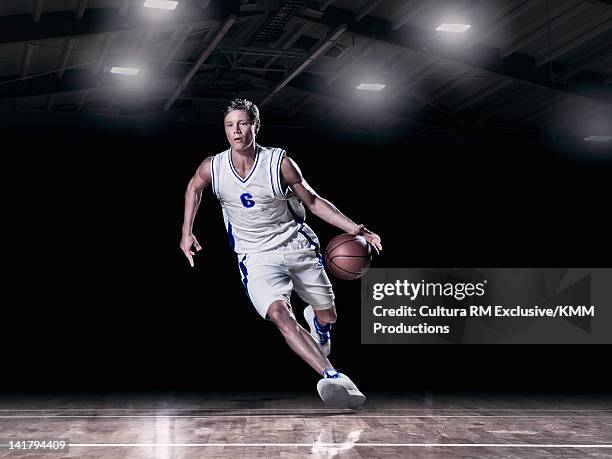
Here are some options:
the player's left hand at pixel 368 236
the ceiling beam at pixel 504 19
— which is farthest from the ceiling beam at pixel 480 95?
the player's left hand at pixel 368 236

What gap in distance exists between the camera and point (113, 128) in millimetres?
7188

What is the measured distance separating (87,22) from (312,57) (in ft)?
6.63

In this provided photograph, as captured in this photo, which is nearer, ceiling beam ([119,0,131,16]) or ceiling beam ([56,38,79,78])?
ceiling beam ([119,0,131,16])

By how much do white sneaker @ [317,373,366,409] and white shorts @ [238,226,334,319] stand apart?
1.56ft

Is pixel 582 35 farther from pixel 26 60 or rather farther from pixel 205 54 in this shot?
pixel 26 60

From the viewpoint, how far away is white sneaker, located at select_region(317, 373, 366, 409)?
386 centimetres

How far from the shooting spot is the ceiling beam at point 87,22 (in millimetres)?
6160

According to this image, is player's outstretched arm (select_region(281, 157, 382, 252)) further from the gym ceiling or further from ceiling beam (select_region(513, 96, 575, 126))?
ceiling beam (select_region(513, 96, 575, 126))

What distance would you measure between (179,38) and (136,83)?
877 millimetres

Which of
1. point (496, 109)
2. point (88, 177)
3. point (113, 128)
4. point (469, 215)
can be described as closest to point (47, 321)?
point (88, 177)

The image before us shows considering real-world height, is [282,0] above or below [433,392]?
above

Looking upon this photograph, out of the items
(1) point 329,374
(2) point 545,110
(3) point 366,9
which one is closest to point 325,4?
(3) point 366,9

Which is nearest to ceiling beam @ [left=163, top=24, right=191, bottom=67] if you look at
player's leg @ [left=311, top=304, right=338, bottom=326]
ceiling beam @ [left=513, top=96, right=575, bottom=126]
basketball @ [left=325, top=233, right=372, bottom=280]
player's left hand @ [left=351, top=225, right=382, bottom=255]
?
basketball @ [left=325, top=233, right=372, bottom=280]

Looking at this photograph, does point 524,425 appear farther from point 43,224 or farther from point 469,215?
point 43,224
